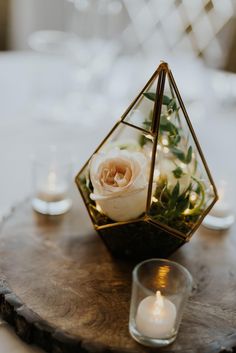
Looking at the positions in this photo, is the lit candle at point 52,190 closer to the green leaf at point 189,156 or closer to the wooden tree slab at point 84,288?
the wooden tree slab at point 84,288

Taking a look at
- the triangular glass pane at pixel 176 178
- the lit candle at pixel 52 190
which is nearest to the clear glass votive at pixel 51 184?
the lit candle at pixel 52 190

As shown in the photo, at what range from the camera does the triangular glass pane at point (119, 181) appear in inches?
25.1

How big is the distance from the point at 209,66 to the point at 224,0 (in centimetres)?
25

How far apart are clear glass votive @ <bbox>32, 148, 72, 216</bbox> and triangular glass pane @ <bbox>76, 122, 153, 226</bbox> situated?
138mm

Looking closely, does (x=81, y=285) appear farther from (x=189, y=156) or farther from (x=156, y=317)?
(x=189, y=156)

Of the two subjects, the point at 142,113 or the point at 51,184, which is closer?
the point at 142,113

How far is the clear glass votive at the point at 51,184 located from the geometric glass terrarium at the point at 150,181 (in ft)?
0.38

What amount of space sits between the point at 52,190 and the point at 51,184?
0.02m

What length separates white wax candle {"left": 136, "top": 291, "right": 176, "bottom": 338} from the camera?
588 millimetres

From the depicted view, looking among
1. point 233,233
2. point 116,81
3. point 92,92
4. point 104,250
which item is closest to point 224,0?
point 116,81

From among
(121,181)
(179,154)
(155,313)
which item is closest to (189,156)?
(179,154)

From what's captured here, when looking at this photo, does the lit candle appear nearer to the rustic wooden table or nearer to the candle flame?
the rustic wooden table

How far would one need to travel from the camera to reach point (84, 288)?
664mm

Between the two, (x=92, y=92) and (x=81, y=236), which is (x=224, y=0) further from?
(x=81, y=236)
